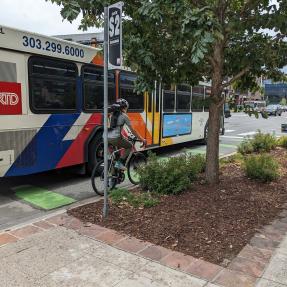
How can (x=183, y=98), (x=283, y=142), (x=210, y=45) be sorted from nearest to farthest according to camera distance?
(x=210, y=45) < (x=183, y=98) < (x=283, y=142)

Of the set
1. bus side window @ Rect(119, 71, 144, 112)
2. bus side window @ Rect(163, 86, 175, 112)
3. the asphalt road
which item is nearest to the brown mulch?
the asphalt road

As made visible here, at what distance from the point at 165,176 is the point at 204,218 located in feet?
4.21

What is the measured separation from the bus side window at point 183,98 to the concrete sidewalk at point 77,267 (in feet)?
26.2

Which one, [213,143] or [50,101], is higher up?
[50,101]

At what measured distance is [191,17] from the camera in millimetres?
4148

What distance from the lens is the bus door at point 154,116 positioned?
1040 cm

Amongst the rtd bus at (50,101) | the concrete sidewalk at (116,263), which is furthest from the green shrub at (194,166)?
the concrete sidewalk at (116,263)

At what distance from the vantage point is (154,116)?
10641 millimetres

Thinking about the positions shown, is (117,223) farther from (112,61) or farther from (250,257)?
(112,61)

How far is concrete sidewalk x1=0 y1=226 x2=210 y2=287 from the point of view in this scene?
141 inches

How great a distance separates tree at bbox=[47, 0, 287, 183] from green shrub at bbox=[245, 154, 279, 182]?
0.99 metres

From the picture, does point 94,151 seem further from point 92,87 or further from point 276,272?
point 276,272

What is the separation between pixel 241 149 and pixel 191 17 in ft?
24.3

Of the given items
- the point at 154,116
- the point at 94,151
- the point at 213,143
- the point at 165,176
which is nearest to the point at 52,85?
the point at 94,151
